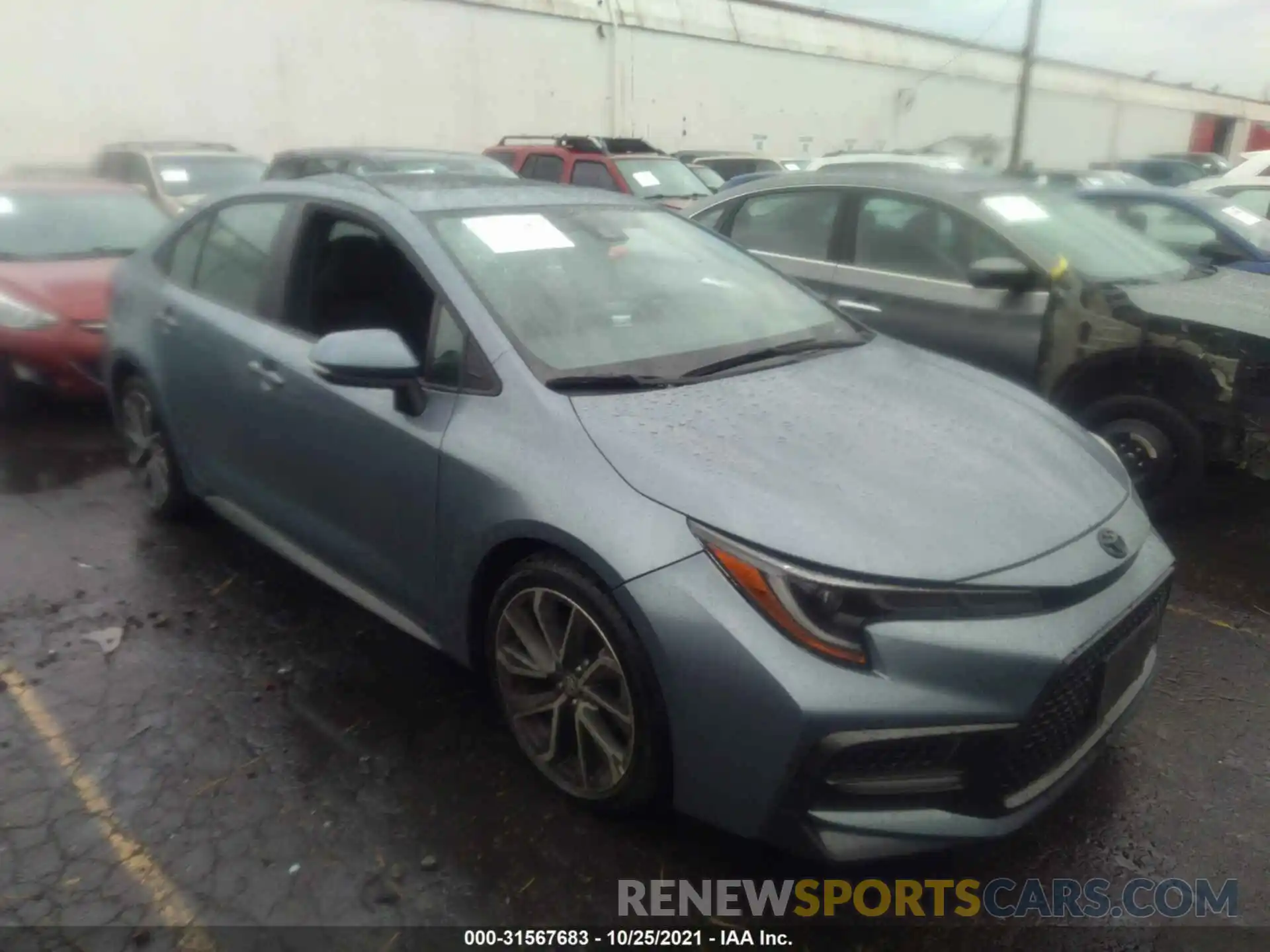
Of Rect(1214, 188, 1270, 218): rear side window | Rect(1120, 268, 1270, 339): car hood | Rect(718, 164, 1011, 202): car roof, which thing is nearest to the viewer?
Rect(1120, 268, 1270, 339): car hood

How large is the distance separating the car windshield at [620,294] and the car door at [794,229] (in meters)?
1.84

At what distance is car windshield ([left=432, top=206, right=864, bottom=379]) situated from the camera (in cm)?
274

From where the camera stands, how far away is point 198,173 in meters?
11.3

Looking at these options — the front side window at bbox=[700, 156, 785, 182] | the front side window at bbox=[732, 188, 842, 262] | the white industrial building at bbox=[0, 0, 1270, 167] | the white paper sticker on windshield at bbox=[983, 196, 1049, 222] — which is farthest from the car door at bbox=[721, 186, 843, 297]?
the white industrial building at bbox=[0, 0, 1270, 167]

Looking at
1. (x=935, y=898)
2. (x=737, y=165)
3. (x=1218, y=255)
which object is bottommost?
(x=935, y=898)

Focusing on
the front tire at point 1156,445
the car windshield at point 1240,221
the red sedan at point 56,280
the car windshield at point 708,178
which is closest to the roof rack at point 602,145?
the car windshield at point 708,178

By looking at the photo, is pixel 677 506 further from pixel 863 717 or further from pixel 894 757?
pixel 894 757

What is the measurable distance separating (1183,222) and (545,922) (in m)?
7.24

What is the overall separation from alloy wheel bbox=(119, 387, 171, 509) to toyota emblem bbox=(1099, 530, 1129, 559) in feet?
11.9

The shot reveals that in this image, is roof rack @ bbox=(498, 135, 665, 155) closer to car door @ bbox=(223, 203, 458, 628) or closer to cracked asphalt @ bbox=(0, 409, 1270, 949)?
car door @ bbox=(223, 203, 458, 628)

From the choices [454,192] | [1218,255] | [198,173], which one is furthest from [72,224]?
[1218,255]

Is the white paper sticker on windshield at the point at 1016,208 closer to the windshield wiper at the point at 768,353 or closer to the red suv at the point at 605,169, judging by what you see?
the windshield wiper at the point at 768,353

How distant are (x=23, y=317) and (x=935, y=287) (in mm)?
5080

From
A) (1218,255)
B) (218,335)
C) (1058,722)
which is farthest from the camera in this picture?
(1218,255)
